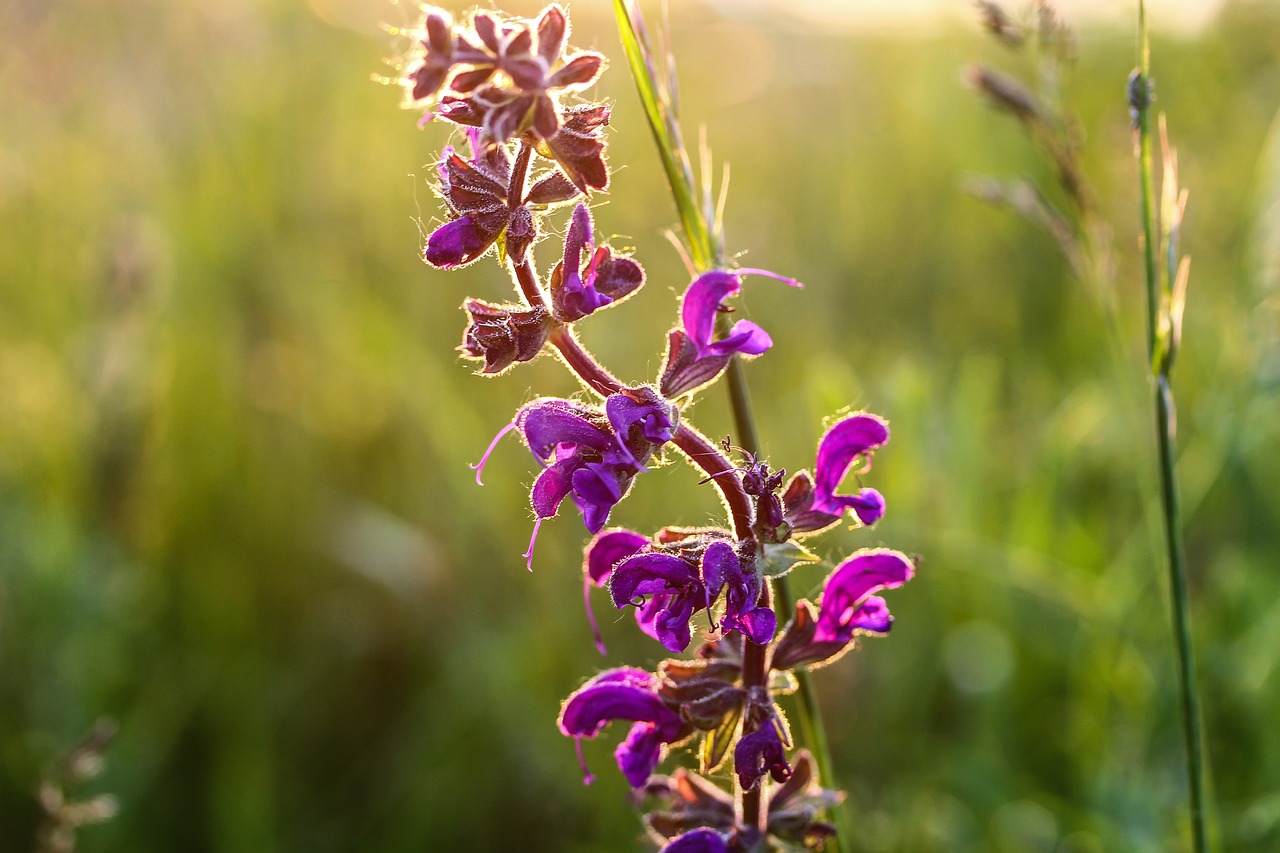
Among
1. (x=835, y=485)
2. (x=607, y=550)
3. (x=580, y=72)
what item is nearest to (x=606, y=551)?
(x=607, y=550)

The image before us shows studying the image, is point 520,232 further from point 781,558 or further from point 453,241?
point 781,558

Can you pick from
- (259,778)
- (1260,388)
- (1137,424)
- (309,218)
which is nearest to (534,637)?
(259,778)

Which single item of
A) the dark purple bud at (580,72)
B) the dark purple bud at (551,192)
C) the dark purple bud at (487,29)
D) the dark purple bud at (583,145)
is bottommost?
the dark purple bud at (551,192)

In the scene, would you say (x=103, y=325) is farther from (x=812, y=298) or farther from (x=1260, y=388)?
(x=1260, y=388)

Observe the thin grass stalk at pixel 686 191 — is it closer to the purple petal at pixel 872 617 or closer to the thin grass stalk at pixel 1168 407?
the purple petal at pixel 872 617

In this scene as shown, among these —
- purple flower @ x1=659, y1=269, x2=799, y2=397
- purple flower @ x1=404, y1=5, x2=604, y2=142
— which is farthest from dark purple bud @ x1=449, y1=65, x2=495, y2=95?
purple flower @ x1=659, y1=269, x2=799, y2=397

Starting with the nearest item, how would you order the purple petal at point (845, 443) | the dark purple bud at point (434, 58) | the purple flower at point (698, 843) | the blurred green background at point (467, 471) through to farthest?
the dark purple bud at point (434, 58) < the purple flower at point (698, 843) < the purple petal at point (845, 443) < the blurred green background at point (467, 471)

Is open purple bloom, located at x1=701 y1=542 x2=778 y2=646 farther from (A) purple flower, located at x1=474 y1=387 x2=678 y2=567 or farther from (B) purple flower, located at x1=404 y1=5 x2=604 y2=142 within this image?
(B) purple flower, located at x1=404 y1=5 x2=604 y2=142

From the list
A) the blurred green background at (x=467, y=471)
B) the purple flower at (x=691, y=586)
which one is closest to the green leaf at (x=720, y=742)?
the purple flower at (x=691, y=586)
